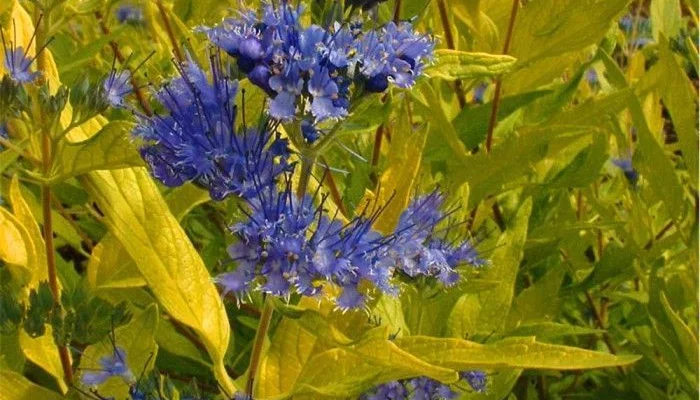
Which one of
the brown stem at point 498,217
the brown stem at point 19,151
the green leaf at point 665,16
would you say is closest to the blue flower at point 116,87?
the brown stem at point 19,151

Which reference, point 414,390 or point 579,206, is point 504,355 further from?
point 579,206

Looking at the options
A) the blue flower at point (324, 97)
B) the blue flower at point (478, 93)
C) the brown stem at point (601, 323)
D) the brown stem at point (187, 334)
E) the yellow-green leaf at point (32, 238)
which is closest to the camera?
the blue flower at point (324, 97)

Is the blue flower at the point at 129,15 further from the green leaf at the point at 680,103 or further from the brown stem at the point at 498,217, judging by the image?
the green leaf at the point at 680,103

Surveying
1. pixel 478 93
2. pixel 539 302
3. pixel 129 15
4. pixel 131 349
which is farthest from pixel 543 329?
pixel 129 15

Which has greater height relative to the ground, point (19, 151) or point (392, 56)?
point (392, 56)

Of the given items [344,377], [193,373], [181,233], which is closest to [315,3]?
[181,233]

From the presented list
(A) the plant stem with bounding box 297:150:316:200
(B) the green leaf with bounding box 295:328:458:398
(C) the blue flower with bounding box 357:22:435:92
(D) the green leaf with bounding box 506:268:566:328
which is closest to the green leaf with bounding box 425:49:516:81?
(C) the blue flower with bounding box 357:22:435:92
